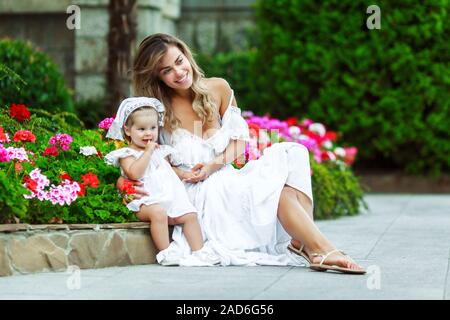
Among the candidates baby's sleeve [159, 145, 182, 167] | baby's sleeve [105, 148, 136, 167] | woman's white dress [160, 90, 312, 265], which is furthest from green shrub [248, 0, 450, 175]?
baby's sleeve [105, 148, 136, 167]

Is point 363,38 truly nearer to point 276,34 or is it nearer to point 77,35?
point 276,34

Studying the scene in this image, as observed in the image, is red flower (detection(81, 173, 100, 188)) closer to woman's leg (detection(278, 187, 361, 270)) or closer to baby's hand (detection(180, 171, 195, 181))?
baby's hand (detection(180, 171, 195, 181))

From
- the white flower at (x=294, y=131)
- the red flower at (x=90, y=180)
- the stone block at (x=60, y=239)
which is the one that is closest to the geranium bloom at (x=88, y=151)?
the red flower at (x=90, y=180)

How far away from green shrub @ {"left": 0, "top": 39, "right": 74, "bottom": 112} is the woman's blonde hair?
3527mm

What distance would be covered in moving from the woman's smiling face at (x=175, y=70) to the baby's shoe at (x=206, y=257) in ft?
3.44

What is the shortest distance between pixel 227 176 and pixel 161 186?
426mm

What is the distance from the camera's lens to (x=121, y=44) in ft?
31.2

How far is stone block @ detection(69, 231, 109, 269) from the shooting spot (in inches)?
215

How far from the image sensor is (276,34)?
11430 mm

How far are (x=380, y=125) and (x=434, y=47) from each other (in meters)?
1.10

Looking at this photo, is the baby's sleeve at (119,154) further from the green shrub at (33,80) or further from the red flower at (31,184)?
the green shrub at (33,80)

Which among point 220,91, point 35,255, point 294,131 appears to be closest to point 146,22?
point 294,131

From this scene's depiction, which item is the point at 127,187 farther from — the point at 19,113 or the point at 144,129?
the point at 19,113
